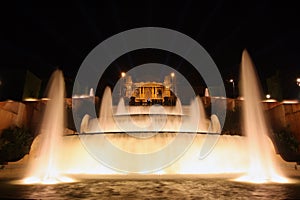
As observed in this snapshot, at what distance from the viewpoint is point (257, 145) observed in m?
9.80

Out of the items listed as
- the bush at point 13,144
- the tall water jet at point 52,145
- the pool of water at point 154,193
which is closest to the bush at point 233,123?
the bush at point 13,144

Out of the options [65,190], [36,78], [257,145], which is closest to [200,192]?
[65,190]

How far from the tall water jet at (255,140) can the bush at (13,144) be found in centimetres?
1050

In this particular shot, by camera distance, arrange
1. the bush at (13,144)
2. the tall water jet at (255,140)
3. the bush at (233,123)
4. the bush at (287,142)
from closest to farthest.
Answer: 1. the tall water jet at (255,140)
2. the bush at (13,144)
3. the bush at (287,142)
4. the bush at (233,123)

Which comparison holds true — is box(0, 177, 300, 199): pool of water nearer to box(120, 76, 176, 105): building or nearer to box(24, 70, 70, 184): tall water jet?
box(24, 70, 70, 184): tall water jet

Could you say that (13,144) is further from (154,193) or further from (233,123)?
(233,123)

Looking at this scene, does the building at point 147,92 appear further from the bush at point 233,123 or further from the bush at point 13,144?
the bush at point 13,144

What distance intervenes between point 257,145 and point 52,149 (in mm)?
6995

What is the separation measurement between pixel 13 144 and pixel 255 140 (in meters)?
12.4

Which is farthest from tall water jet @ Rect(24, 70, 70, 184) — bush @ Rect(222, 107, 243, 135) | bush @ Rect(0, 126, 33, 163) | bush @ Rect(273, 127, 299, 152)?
bush @ Rect(222, 107, 243, 135)

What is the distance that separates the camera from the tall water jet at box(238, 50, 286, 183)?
883cm

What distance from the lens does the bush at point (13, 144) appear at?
14.4 m

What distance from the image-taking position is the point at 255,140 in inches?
391

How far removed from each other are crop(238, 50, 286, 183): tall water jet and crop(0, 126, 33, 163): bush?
34.4 ft
